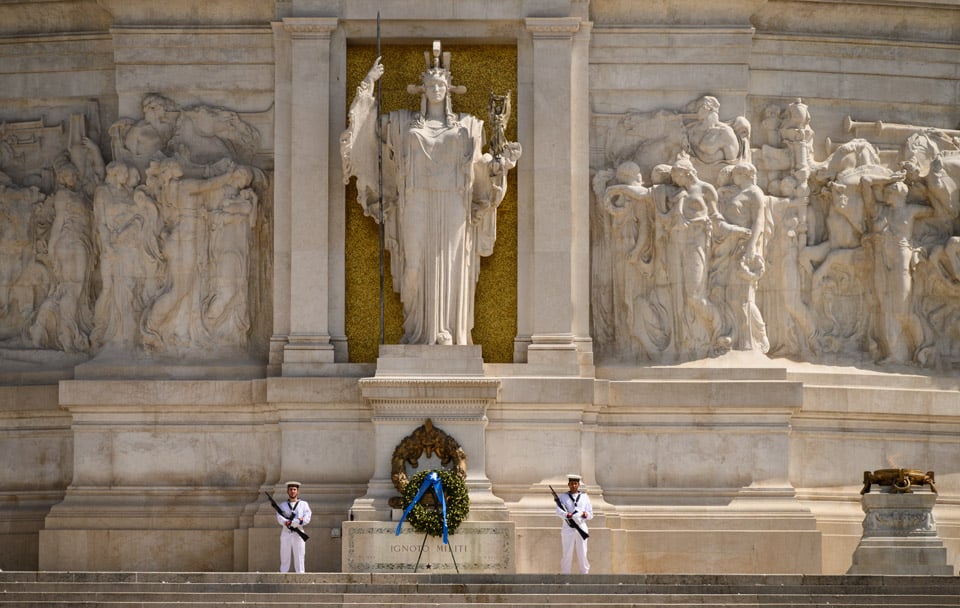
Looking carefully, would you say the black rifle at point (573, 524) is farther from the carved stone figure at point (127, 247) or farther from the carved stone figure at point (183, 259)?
the carved stone figure at point (127, 247)

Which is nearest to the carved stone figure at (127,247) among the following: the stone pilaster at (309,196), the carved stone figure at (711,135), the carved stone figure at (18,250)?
the carved stone figure at (18,250)

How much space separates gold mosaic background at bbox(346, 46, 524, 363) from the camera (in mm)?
33375

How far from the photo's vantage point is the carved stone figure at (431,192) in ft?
107

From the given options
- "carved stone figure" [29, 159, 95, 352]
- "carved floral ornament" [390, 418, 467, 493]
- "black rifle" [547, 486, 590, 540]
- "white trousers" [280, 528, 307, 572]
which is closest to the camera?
"black rifle" [547, 486, 590, 540]

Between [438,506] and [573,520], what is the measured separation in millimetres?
2004

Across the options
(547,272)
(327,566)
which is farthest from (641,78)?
(327,566)

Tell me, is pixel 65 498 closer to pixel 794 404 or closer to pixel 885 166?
pixel 794 404

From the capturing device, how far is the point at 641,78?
34.2m

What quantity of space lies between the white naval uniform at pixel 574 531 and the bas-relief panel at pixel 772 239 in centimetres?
380

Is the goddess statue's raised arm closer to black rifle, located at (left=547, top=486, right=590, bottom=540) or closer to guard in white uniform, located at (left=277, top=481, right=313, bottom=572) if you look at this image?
guard in white uniform, located at (left=277, top=481, right=313, bottom=572)

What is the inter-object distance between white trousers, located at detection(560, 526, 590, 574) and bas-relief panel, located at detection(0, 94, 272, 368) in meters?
6.37

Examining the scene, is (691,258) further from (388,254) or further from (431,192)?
(388,254)

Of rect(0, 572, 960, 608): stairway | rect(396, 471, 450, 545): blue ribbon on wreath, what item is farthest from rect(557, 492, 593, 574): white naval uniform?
rect(0, 572, 960, 608): stairway

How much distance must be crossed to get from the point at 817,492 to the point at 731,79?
6.66m
